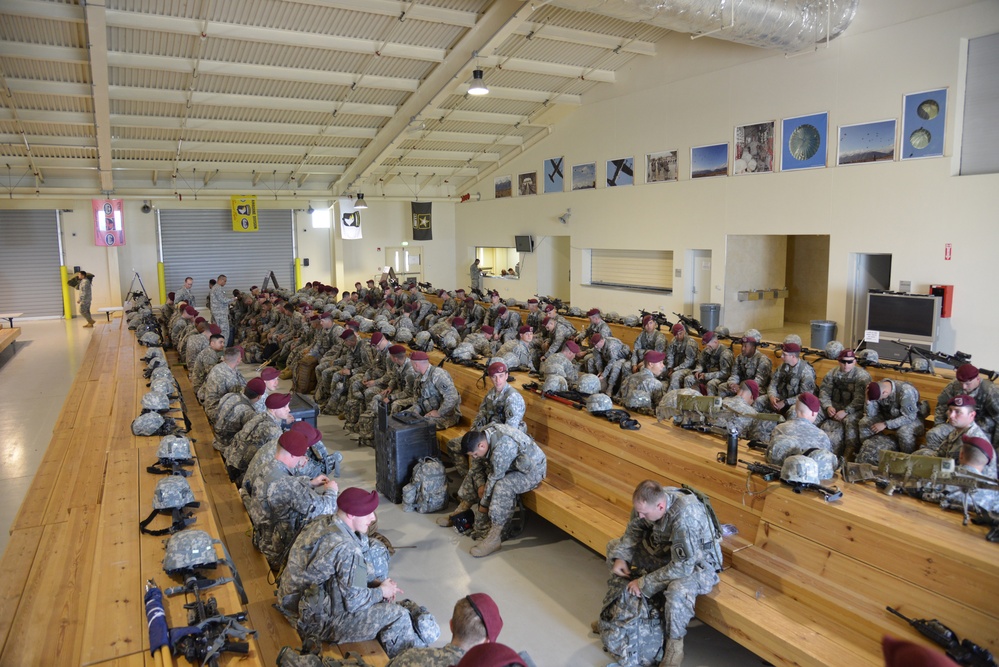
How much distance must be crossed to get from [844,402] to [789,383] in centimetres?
67

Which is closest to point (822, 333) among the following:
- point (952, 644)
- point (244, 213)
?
point (952, 644)

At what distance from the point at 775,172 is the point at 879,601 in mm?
10393

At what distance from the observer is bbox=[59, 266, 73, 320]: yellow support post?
19953 mm

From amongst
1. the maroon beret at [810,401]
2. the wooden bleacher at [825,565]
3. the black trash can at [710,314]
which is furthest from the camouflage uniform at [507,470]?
the black trash can at [710,314]

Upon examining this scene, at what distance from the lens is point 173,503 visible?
433 centimetres

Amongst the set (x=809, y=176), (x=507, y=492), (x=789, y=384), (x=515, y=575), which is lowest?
(x=515, y=575)

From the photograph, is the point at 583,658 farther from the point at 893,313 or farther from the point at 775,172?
the point at 775,172

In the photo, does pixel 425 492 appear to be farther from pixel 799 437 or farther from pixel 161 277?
pixel 161 277

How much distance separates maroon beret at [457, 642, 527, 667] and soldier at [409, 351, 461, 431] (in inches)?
216

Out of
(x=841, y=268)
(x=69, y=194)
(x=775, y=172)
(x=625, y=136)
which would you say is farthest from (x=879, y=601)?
(x=69, y=194)

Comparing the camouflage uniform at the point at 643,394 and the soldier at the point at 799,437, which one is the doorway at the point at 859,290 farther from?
the soldier at the point at 799,437

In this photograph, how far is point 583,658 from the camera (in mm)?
4277

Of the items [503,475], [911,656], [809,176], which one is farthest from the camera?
[809,176]

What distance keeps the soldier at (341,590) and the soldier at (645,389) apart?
3.30 metres
